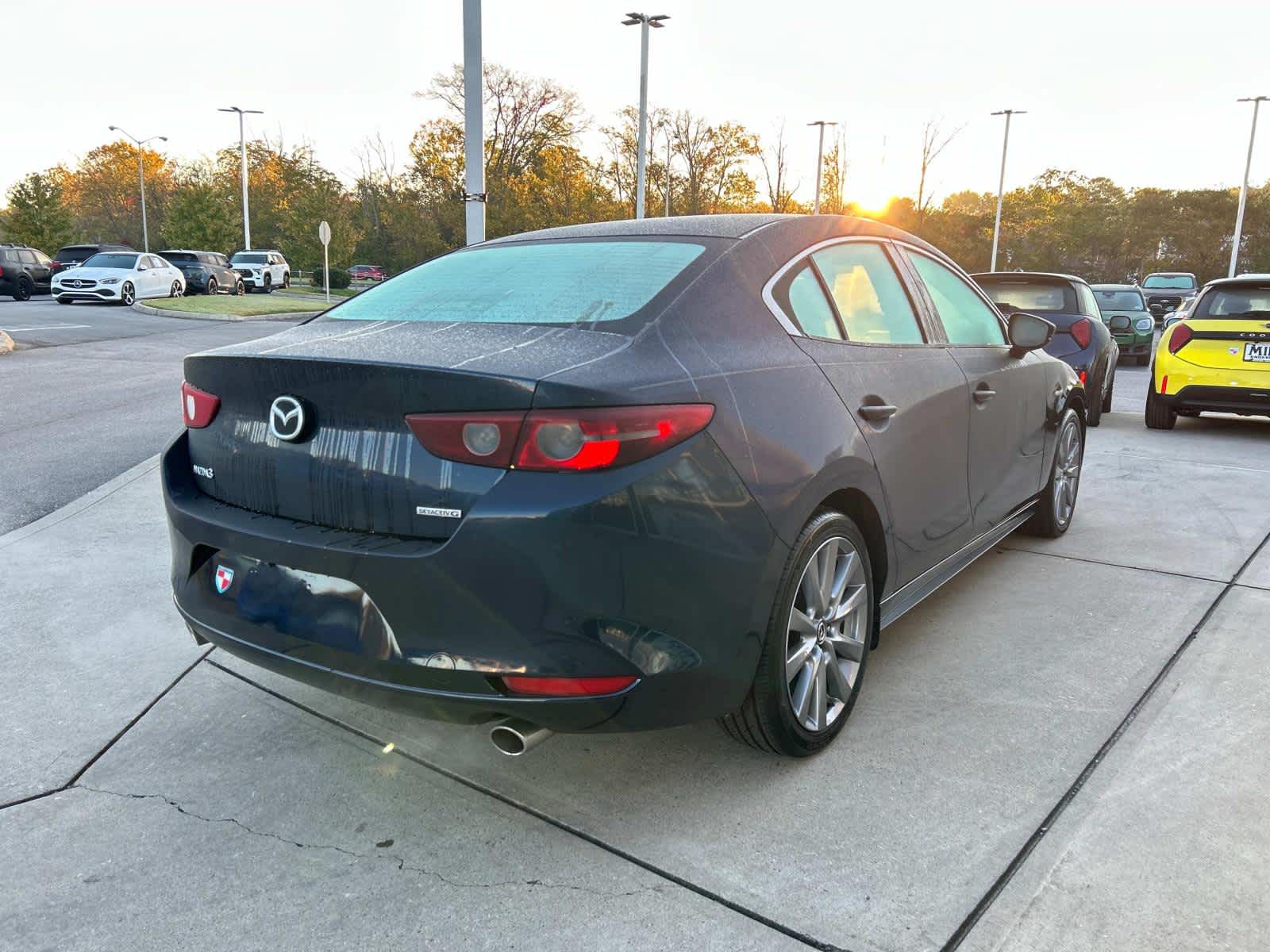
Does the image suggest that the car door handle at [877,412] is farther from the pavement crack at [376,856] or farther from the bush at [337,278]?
the bush at [337,278]

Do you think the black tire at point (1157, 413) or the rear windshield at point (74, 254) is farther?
the rear windshield at point (74, 254)

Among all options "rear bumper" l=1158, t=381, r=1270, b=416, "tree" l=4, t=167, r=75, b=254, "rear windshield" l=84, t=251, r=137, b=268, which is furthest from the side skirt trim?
"tree" l=4, t=167, r=75, b=254

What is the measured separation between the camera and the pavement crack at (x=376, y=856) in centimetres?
230

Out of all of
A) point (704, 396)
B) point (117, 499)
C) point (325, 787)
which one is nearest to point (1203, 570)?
point (704, 396)

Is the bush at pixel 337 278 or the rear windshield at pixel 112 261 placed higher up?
the rear windshield at pixel 112 261

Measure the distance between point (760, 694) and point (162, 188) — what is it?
75.2 m

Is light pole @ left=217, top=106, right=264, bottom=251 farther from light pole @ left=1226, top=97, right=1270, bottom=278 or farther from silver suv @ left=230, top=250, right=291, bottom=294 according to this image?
light pole @ left=1226, top=97, right=1270, bottom=278

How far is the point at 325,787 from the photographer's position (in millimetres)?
2750

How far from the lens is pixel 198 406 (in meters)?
2.75

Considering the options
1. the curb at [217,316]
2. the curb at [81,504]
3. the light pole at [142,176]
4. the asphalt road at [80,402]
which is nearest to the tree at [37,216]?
the light pole at [142,176]

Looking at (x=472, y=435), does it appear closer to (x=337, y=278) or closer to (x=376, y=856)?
(x=376, y=856)

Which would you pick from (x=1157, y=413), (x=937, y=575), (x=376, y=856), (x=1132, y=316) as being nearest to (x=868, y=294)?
(x=937, y=575)

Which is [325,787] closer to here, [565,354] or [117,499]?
[565,354]

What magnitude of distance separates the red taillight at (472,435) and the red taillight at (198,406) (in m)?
0.79
